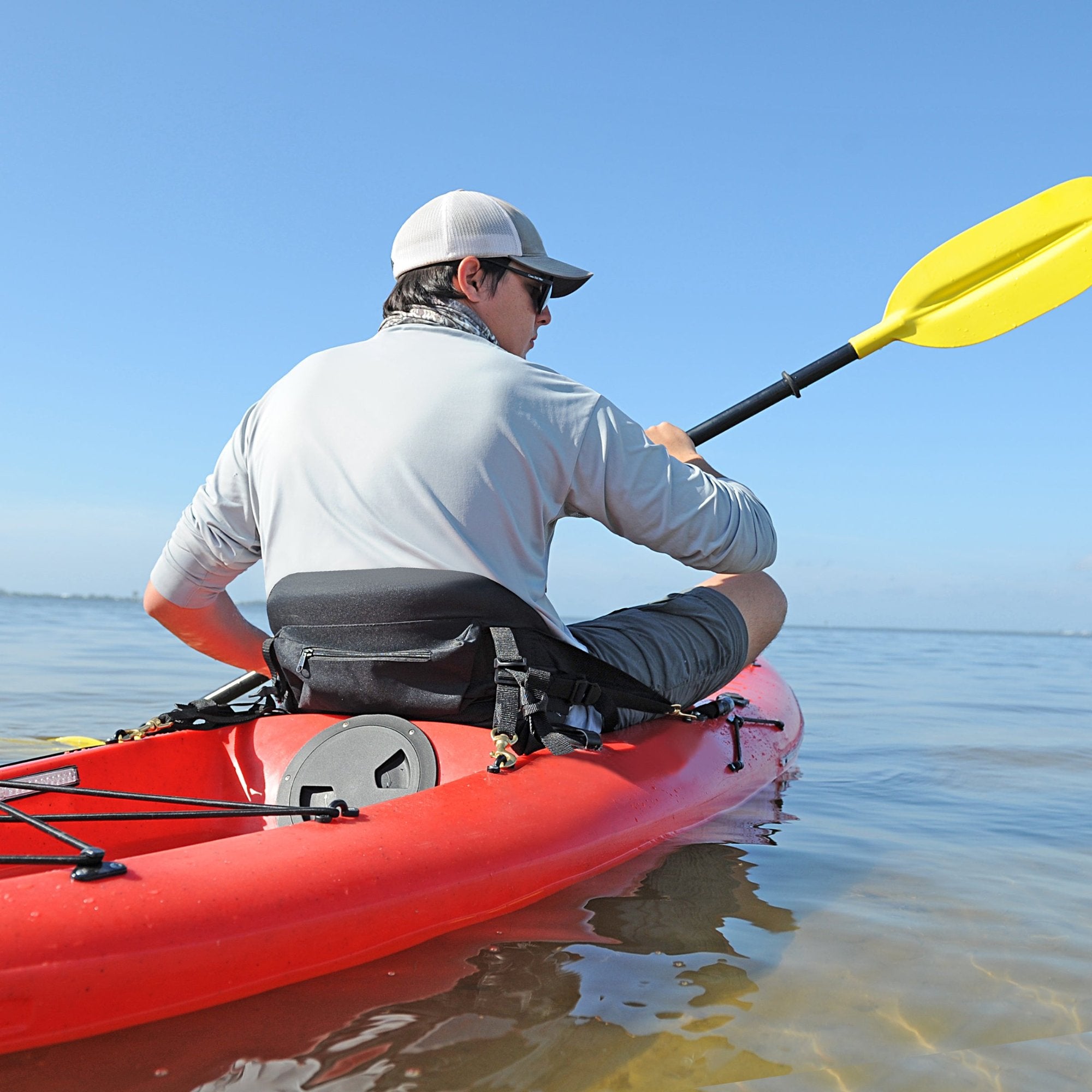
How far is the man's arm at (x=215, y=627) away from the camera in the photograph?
2.67m

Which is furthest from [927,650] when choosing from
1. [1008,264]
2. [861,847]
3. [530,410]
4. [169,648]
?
[530,410]

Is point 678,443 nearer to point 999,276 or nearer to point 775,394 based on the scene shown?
point 775,394

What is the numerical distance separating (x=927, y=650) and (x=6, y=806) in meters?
18.4

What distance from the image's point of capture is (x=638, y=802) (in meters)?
2.25

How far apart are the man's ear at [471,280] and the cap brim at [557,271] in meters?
0.09

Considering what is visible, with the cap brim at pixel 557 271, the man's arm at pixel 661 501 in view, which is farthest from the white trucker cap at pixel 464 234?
the man's arm at pixel 661 501

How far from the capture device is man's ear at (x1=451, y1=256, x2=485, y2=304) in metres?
2.18

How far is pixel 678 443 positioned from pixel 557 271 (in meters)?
Result: 0.64

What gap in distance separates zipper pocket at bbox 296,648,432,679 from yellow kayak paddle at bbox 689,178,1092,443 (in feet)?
8.08

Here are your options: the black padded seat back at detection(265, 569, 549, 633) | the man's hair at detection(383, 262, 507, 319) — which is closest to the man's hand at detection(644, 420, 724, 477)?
the man's hair at detection(383, 262, 507, 319)

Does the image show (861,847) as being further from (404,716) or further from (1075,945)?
(404,716)

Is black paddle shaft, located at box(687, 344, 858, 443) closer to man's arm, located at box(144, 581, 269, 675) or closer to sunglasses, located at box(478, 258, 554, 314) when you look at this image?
sunglasses, located at box(478, 258, 554, 314)

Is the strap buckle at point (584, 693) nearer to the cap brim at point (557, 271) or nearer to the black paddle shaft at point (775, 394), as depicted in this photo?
the cap brim at point (557, 271)

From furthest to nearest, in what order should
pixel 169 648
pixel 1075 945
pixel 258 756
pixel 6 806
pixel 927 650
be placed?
pixel 927 650
pixel 169 648
pixel 258 756
pixel 1075 945
pixel 6 806
